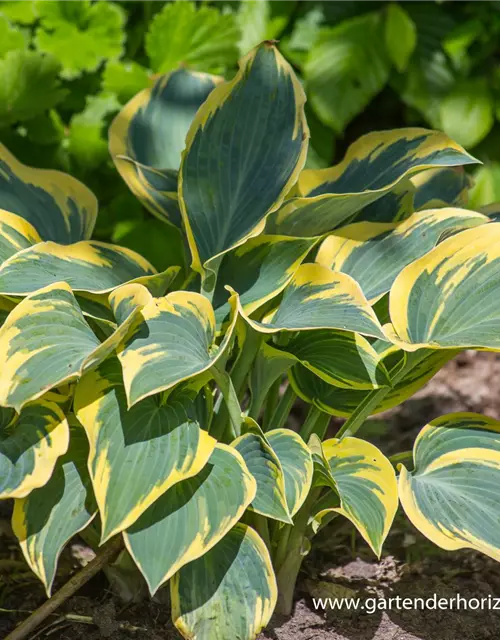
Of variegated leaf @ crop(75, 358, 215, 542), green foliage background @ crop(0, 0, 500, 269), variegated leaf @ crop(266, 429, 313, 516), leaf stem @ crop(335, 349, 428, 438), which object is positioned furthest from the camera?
green foliage background @ crop(0, 0, 500, 269)

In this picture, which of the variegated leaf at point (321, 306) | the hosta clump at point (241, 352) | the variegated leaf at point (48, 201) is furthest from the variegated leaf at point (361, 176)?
the variegated leaf at point (48, 201)

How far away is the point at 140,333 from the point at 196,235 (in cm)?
32

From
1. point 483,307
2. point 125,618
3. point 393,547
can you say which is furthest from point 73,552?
point 483,307

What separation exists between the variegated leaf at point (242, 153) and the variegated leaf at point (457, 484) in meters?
0.47

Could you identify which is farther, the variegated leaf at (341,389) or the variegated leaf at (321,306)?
the variegated leaf at (341,389)

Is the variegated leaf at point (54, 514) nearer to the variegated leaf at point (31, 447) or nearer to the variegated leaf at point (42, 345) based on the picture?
the variegated leaf at point (31, 447)

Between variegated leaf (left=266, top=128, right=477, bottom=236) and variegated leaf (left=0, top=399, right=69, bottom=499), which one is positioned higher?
variegated leaf (left=266, top=128, right=477, bottom=236)

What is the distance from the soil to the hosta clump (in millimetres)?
85

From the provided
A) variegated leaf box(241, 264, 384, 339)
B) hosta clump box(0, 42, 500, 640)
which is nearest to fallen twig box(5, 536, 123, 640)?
hosta clump box(0, 42, 500, 640)

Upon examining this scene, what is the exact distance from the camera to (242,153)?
4.69ft

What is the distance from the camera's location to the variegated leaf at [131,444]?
108 centimetres

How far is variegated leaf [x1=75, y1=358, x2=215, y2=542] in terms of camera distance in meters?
1.08

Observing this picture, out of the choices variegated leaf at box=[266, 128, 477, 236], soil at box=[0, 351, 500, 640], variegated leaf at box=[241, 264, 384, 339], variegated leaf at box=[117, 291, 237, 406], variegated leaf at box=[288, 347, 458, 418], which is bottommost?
soil at box=[0, 351, 500, 640]

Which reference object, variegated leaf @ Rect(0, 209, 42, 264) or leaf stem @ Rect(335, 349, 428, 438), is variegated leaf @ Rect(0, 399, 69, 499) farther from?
leaf stem @ Rect(335, 349, 428, 438)
